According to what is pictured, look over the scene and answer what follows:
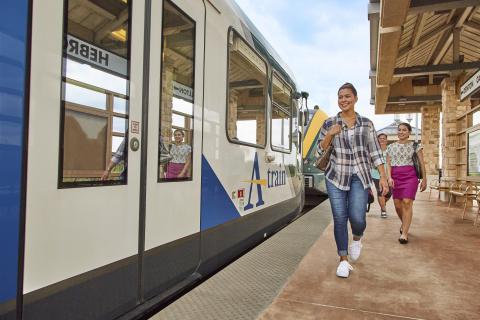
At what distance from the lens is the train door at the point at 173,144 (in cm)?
243

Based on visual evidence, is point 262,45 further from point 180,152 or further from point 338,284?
point 338,284

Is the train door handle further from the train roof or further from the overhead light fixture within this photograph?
the overhead light fixture

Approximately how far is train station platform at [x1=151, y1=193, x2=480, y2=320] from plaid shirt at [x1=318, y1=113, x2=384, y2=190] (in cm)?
83

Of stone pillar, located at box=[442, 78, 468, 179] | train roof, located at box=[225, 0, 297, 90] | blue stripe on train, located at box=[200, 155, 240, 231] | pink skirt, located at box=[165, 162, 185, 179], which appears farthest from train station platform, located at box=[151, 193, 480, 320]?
stone pillar, located at box=[442, 78, 468, 179]

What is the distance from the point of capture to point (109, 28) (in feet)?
7.00

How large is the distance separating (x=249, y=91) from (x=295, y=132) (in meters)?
2.60

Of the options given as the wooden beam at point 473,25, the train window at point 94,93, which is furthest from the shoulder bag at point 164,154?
the wooden beam at point 473,25

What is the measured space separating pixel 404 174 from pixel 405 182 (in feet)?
0.34

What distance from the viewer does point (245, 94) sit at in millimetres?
4098

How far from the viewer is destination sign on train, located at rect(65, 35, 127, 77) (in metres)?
1.89

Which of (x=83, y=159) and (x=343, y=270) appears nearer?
(x=83, y=159)

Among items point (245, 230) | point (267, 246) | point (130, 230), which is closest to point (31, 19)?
point (130, 230)

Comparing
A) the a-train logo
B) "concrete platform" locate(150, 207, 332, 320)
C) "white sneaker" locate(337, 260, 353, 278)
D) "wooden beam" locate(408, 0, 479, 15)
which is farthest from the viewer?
"wooden beam" locate(408, 0, 479, 15)

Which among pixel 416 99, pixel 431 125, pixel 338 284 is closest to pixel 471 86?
pixel 416 99
